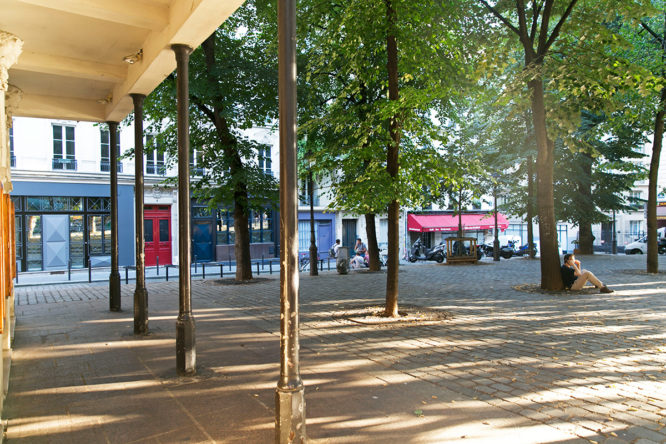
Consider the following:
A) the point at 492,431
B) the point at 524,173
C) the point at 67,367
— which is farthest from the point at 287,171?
the point at 524,173

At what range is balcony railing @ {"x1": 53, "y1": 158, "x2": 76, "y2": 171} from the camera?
23766 millimetres

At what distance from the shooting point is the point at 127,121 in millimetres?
16938

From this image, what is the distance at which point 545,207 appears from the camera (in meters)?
12.5

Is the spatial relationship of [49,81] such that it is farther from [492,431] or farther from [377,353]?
[492,431]

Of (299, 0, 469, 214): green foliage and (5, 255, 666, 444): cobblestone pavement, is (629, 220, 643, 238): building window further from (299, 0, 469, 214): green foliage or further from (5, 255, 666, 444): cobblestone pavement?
(299, 0, 469, 214): green foliage

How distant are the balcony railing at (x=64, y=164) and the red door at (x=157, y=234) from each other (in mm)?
4229

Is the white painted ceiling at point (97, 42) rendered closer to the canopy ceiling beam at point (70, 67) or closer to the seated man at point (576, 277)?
the canopy ceiling beam at point (70, 67)

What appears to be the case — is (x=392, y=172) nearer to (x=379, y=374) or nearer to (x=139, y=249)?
(x=379, y=374)

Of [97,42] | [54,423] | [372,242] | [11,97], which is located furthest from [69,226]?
[54,423]

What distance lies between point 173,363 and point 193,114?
36.5ft

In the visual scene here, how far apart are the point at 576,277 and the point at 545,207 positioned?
200cm

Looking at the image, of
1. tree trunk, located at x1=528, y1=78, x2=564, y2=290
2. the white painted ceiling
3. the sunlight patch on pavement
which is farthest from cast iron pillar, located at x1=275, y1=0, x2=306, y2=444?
tree trunk, located at x1=528, y1=78, x2=564, y2=290

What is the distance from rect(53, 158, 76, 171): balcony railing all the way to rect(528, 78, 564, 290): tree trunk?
2221 centimetres

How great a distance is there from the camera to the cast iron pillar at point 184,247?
18.7 ft
